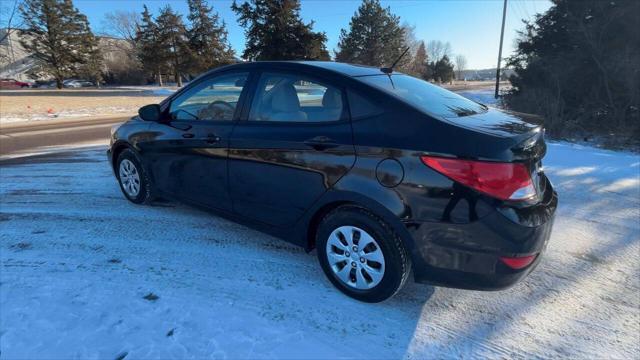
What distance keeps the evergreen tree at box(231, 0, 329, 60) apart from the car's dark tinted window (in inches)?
1391

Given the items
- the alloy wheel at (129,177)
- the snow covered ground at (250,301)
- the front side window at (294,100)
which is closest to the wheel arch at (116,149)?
the alloy wheel at (129,177)

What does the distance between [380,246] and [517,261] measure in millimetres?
828

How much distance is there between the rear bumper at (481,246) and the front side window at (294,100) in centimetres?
103

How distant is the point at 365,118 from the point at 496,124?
35.8 inches

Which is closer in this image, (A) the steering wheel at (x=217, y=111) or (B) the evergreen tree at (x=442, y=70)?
(A) the steering wheel at (x=217, y=111)

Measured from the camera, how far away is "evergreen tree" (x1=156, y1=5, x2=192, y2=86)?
44.0 m

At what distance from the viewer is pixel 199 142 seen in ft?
11.7

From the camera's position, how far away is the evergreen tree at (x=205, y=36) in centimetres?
4425

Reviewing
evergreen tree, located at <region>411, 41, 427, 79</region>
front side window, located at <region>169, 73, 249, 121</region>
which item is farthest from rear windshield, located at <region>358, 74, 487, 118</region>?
evergreen tree, located at <region>411, 41, 427, 79</region>

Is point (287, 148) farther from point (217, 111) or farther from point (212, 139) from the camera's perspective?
point (217, 111)

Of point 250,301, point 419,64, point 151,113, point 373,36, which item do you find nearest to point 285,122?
point 250,301

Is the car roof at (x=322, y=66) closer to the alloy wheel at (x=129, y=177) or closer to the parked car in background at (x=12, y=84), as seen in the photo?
the alloy wheel at (x=129, y=177)

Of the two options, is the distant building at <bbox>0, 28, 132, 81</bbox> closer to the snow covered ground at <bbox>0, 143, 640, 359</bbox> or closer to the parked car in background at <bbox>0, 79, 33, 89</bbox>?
the parked car in background at <bbox>0, 79, 33, 89</bbox>

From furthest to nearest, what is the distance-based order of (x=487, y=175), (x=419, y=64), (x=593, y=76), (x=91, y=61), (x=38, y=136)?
1. (x=419, y=64)
2. (x=91, y=61)
3. (x=593, y=76)
4. (x=38, y=136)
5. (x=487, y=175)
